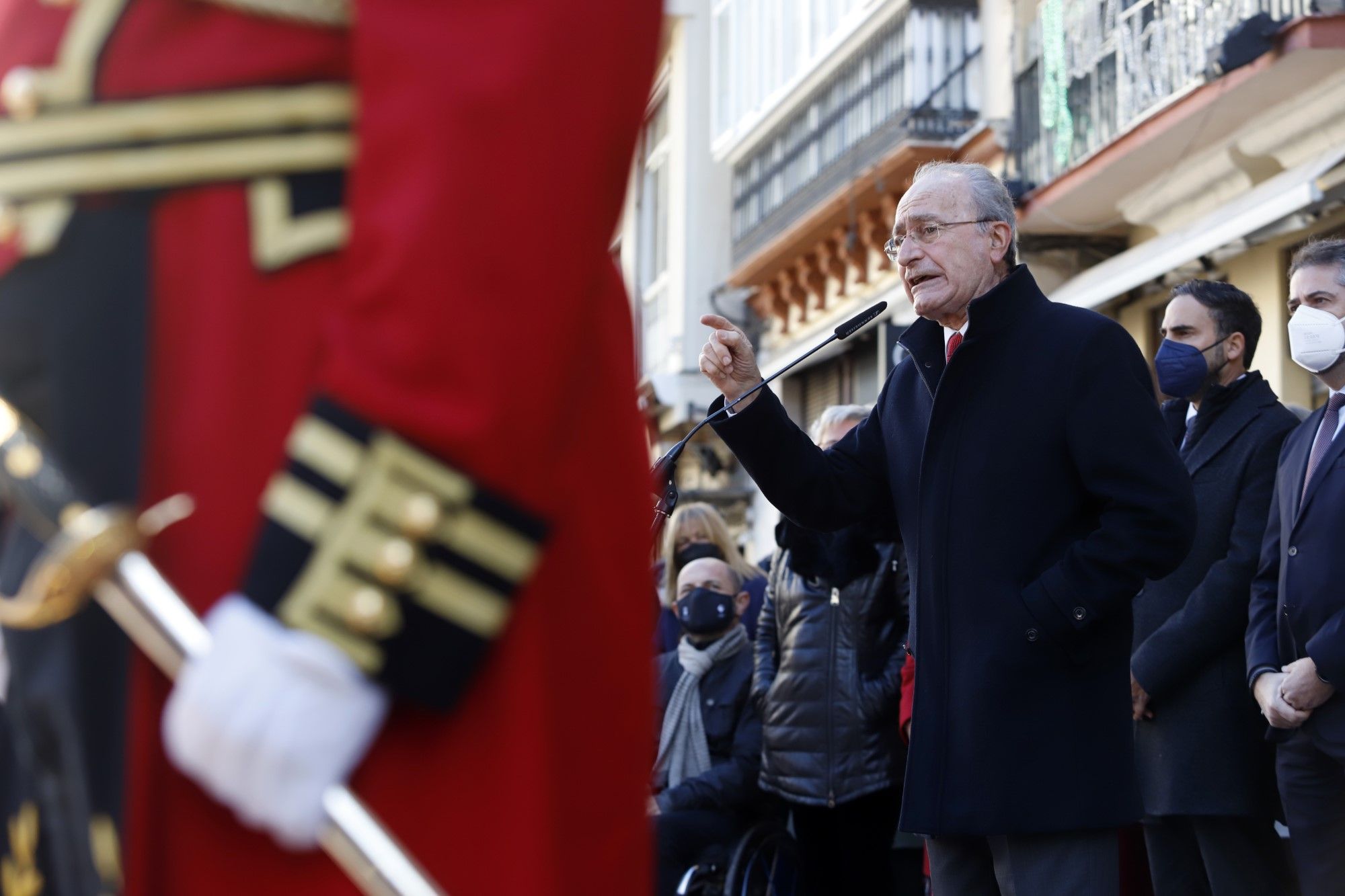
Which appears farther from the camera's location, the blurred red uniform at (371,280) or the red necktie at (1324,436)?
the red necktie at (1324,436)

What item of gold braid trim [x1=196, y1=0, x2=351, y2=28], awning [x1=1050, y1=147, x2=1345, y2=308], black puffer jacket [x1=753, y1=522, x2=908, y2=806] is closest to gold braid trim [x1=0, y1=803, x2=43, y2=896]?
gold braid trim [x1=196, y1=0, x2=351, y2=28]

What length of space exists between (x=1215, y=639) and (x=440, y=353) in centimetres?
465

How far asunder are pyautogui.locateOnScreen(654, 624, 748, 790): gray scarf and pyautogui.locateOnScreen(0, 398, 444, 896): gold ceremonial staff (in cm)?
583

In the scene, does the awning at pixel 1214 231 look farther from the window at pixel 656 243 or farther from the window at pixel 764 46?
the window at pixel 656 243

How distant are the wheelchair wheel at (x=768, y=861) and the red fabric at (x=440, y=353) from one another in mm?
5542

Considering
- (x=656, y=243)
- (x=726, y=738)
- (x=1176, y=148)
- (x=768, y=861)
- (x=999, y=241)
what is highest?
(x=656, y=243)

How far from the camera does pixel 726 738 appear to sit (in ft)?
24.9

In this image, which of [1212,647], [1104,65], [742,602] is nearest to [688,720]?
[742,602]

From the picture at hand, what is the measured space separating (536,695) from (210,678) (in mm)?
287

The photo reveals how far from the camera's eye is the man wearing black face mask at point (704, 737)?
23.8ft

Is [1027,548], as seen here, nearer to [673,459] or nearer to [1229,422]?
[673,459]

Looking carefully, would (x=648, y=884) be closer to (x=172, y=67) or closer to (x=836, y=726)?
(x=172, y=67)

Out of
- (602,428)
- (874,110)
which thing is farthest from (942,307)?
(874,110)

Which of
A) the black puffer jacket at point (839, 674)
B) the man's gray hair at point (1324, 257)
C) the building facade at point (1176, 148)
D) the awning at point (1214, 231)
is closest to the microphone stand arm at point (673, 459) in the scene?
the black puffer jacket at point (839, 674)
